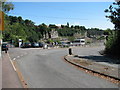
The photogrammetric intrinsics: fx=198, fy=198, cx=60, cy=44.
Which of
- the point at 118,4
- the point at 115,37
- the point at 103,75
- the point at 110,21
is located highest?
the point at 118,4

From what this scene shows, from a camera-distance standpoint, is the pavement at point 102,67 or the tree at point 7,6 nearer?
the pavement at point 102,67

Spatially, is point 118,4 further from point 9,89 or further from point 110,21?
point 9,89

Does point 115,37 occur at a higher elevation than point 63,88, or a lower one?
higher

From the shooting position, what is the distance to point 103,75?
11266mm

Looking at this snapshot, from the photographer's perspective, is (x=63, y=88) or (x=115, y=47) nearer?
(x=63, y=88)

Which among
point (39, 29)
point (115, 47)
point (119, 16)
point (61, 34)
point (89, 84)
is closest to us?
point (89, 84)

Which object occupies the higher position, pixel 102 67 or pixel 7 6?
pixel 7 6

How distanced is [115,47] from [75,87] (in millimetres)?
19283

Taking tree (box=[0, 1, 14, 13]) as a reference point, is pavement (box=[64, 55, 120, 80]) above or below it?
below

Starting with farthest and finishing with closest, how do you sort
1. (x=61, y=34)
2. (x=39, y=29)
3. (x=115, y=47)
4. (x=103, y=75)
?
1. (x=61, y=34)
2. (x=39, y=29)
3. (x=115, y=47)
4. (x=103, y=75)

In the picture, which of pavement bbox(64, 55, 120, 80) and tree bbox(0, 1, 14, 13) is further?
tree bbox(0, 1, 14, 13)

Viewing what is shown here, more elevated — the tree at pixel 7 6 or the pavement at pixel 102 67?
the tree at pixel 7 6

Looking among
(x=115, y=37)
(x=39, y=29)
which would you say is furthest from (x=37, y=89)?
(x=39, y=29)

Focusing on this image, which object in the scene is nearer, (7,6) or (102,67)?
(102,67)
